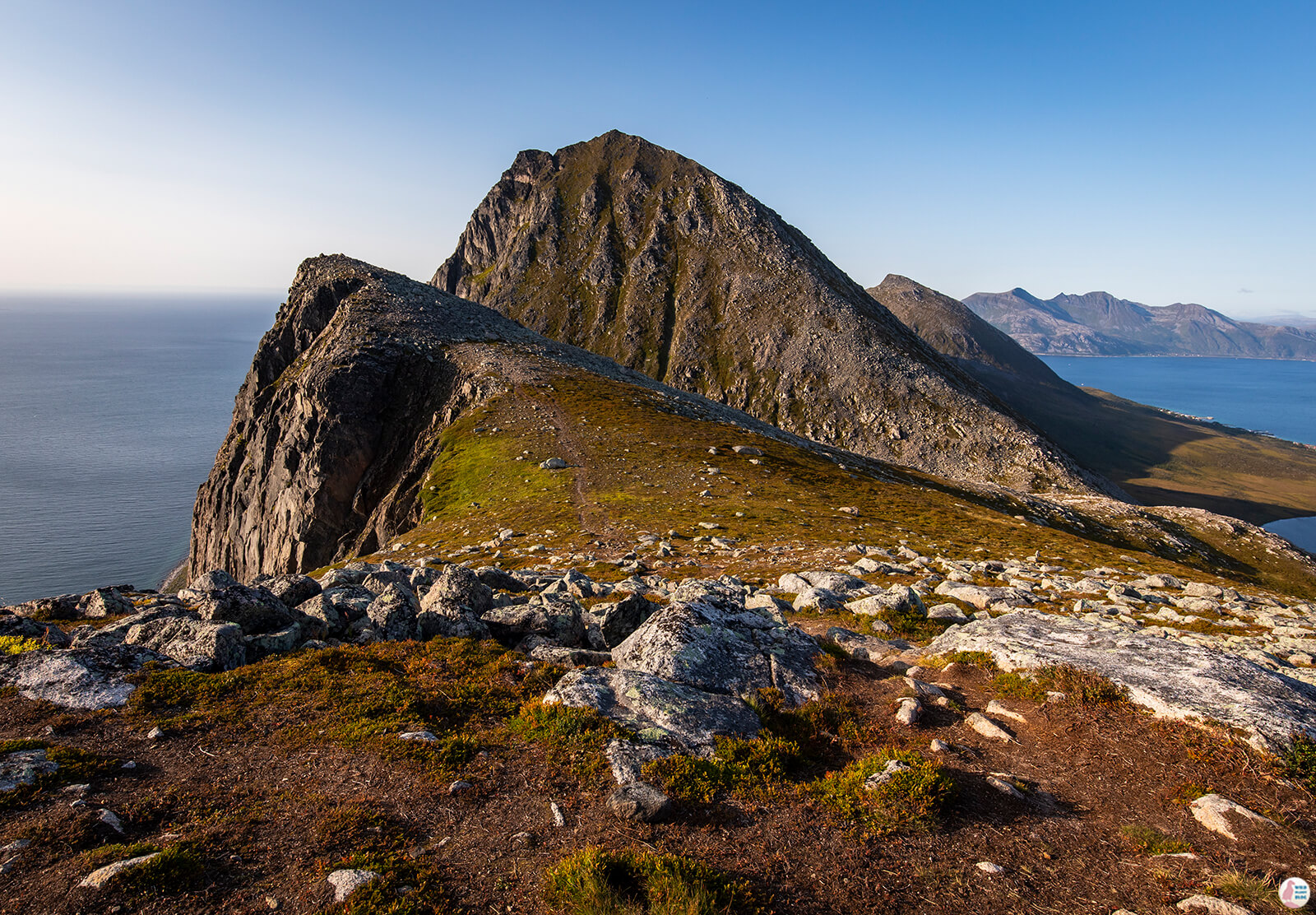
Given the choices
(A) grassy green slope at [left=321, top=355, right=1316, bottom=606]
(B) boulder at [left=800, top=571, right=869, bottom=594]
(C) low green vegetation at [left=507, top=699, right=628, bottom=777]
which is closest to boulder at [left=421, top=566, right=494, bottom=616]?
(C) low green vegetation at [left=507, top=699, right=628, bottom=777]

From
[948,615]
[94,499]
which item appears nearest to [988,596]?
[948,615]

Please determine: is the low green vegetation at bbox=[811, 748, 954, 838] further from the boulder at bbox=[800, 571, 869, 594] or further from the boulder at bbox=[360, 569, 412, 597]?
the boulder at bbox=[360, 569, 412, 597]

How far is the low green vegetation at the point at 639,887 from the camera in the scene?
750 cm

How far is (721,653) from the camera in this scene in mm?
14125

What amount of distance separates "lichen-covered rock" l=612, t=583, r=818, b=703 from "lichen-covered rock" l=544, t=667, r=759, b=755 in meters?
0.46

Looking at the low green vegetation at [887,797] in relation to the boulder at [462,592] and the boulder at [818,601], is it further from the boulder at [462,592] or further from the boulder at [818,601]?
the boulder at [462,592]

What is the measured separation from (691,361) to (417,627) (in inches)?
6248

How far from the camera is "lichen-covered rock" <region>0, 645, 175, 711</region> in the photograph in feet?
38.1

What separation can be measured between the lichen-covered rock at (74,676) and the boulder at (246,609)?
1.94m

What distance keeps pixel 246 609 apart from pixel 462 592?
5418 mm

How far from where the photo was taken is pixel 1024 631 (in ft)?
54.3

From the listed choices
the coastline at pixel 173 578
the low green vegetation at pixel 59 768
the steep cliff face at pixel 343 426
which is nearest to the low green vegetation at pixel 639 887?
the low green vegetation at pixel 59 768

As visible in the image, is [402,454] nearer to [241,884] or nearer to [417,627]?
[417,627]

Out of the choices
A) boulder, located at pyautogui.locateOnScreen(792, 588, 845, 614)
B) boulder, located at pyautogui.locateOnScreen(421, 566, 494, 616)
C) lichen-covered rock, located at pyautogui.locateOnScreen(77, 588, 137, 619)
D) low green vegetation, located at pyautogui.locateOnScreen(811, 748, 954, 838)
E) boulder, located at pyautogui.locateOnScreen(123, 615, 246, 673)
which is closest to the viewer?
low green vegetation, located at pyautogui.locateOnScreen(811, 748, 954, 838)
